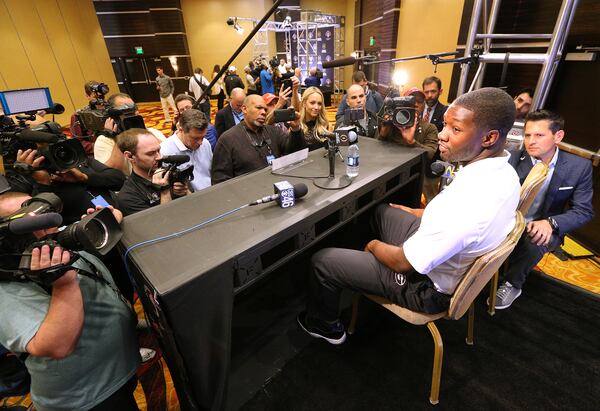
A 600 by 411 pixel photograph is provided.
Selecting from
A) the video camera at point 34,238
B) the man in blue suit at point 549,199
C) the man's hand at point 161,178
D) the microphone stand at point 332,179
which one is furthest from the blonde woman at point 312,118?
the video camera at point 34,238

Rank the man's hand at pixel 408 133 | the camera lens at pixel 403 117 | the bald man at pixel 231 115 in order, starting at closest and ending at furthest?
1. the camera lens at pixel 403 117
2. the man's hand at pixel 408 133
3. the bald man at pixel 231 115

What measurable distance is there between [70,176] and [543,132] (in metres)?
3.21

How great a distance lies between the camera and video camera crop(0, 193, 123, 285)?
30.7 inches

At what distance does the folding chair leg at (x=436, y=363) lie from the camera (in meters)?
1.40

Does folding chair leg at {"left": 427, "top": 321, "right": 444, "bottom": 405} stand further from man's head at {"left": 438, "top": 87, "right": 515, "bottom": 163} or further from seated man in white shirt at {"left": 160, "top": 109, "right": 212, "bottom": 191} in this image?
seated man in white shirt at {"left": 160, "top": 109, "right": 212, "bottom": 191}

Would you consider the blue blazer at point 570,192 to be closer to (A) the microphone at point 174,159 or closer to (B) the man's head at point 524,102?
(B) the man's head at point 524,102

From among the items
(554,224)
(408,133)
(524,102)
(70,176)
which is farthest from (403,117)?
(70,176)

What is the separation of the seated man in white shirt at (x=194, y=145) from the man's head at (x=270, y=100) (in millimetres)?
856

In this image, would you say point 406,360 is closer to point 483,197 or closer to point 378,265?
point 378,265

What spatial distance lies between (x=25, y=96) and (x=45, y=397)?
196 centimetres

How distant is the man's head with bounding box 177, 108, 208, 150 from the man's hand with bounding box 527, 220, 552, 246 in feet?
8.29

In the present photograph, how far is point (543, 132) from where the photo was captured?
198 centimetres

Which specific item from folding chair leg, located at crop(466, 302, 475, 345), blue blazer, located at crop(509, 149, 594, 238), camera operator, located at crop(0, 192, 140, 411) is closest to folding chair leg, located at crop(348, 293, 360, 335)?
folding chair leg, located at crop(466, 302, 475, 345)

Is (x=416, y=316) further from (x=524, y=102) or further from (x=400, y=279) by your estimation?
(x=524, y=102)
